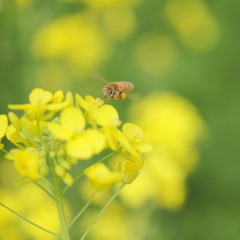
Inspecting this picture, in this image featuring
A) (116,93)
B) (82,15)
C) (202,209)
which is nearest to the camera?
(116,93)

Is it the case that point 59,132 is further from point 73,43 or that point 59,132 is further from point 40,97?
point 73,43

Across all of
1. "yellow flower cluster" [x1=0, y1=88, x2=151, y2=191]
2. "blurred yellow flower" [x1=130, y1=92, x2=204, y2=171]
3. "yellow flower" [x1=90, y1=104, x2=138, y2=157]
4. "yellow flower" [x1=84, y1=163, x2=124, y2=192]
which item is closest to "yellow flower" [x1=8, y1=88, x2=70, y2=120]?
"yellow flower cluster" [x1=0, y1=88, x2=151, y2=191]

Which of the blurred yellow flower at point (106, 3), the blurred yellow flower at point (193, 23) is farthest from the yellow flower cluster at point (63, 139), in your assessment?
the blurred yellow flower at point (193, 23)

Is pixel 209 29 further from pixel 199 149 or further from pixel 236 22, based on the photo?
pixel 199 149

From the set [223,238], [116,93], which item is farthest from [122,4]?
[116,93]

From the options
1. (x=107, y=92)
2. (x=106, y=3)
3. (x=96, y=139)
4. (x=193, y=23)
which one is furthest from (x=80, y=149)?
(x=193, y=23)

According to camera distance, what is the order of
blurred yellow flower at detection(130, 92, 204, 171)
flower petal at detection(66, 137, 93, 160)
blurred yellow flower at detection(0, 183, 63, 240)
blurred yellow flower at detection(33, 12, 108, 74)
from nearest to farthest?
flower petal at detection(66, 137, 93, 160) < blurred yellow flower at detection(0, 183, 63, 240) < blurred yellow flower at detection(130, 92, 204, 171) < blurred yellow flower at detection(33, 12, 108, 74)

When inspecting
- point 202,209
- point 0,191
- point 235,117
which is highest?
point 235,117

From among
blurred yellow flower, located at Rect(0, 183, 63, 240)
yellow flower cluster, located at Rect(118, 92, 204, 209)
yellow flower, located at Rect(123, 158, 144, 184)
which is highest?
yellow flower, located at Rect(123, 158, 144, 184)

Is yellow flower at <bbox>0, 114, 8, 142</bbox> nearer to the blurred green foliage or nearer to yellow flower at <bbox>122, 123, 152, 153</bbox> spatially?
yellow flower at <bbox>122, 123, 152, 153</bbox>
